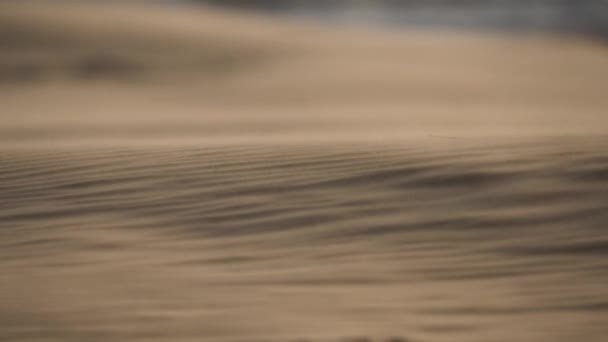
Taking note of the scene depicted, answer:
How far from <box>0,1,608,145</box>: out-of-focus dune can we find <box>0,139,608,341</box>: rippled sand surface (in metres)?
1.28

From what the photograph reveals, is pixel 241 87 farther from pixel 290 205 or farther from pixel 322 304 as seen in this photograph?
pixel 322 304

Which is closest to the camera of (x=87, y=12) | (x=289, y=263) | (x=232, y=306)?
(x=232, y=306)

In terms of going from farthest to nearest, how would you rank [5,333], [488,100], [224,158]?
[488,100]
[224,158]
[5,333]

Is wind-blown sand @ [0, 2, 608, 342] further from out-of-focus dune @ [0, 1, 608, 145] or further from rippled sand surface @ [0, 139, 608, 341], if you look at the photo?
out-of-focus dune @ [0, 1, 608, 145]

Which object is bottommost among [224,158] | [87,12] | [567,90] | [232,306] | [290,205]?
[232,306]

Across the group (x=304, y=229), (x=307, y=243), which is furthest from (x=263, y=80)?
(x=307, y=243)

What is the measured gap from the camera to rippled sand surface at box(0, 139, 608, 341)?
373 cm

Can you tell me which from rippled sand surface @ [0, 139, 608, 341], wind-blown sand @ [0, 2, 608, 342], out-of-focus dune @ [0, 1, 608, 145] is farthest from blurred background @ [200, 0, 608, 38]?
rippled sand surface @ [0, 139, 608, 341]

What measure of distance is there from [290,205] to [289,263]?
78cm

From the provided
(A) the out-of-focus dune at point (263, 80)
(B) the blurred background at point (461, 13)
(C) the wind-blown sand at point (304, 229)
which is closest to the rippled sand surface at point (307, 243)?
(C) the wind-blown sand at point (304, 229)

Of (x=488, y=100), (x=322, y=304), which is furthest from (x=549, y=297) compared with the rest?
(x=488, y=100)

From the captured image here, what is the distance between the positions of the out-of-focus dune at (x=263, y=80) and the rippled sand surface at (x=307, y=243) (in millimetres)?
1281

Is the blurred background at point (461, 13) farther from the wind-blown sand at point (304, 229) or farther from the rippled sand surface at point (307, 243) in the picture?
the rippled sand surface at point (307, 243)

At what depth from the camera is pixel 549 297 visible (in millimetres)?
3916
